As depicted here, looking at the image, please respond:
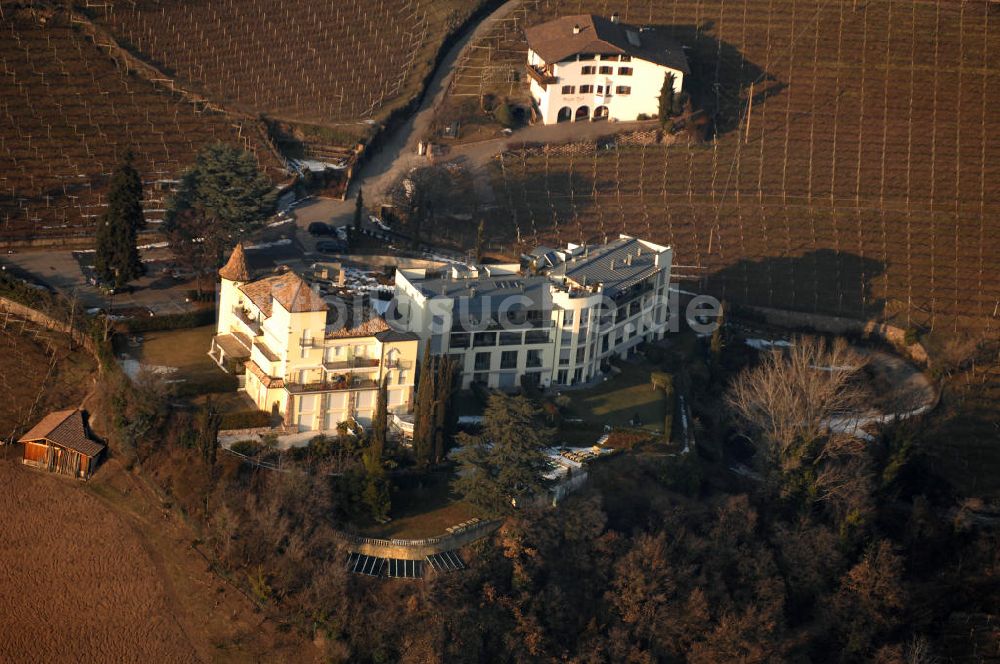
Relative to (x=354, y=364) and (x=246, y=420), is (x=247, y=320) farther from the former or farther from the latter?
(x=354, y=364)

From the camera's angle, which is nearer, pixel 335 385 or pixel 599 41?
pixel 335 385

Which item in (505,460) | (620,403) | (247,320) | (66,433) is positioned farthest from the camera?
(620,403)

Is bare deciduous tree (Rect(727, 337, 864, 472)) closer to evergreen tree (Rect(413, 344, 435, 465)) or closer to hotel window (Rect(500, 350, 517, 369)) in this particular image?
hotel window (Rect(500, 350, 517, 369))

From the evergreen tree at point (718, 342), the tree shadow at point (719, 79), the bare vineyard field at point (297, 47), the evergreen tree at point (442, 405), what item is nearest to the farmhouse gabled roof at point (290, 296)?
the evergreen tree at point (442, 405)

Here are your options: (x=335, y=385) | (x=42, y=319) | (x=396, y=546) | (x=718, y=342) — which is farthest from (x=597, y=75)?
(x=396, y=546)

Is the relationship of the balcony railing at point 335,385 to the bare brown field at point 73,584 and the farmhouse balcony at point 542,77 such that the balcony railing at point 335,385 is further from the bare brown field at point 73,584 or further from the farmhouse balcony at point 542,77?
the farmhouse balcony at point 542,77

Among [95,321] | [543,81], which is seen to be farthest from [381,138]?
[95,321]

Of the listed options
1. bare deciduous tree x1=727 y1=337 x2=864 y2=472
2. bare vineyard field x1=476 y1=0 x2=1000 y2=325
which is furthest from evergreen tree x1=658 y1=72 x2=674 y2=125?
bare deciduous tree x1=727 y1=337 x2=864 y2=472

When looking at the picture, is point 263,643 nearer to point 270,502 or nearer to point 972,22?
point 270,502
